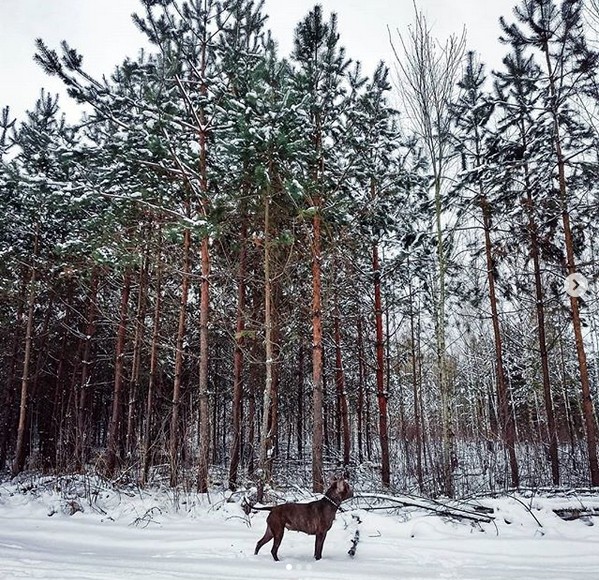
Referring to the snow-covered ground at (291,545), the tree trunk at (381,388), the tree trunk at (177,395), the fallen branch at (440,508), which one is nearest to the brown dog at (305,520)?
the snow-covered ground at (291,545)

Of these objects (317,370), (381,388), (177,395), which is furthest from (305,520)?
(381,388)

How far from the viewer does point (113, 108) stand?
991 cm

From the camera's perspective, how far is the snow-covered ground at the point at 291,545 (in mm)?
4379

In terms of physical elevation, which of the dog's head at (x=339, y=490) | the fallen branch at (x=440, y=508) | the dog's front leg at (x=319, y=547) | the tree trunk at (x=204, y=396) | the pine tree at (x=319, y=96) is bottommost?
the dog's front leg at (x=319, y=547)

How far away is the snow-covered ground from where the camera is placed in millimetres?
4379

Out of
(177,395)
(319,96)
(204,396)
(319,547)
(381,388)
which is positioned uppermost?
(319,96)

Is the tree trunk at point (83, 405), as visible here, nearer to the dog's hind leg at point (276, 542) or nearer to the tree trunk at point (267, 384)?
the tree trunk at point (267, 384)

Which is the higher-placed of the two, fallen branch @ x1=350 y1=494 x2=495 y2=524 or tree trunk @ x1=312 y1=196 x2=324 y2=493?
tree trunk @ x1=312 y1=196 x2=324 y2=493

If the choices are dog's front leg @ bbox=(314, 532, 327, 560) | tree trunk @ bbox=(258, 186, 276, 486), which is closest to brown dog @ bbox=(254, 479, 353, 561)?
dog's front leg @ bbox=(314, 532, 327, 560)

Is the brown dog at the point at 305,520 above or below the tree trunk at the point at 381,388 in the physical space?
below

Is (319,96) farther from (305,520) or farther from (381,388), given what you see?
(305,520)

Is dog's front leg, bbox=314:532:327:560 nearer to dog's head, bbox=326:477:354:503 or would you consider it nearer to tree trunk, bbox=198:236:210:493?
dog's head, bbox=326:477:354:503

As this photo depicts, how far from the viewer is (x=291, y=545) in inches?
216

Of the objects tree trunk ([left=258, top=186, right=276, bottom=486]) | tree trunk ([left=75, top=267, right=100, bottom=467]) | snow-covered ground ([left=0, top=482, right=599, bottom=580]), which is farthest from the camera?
tree trunk ([left=75, top=267, right=100, bottom=467])
